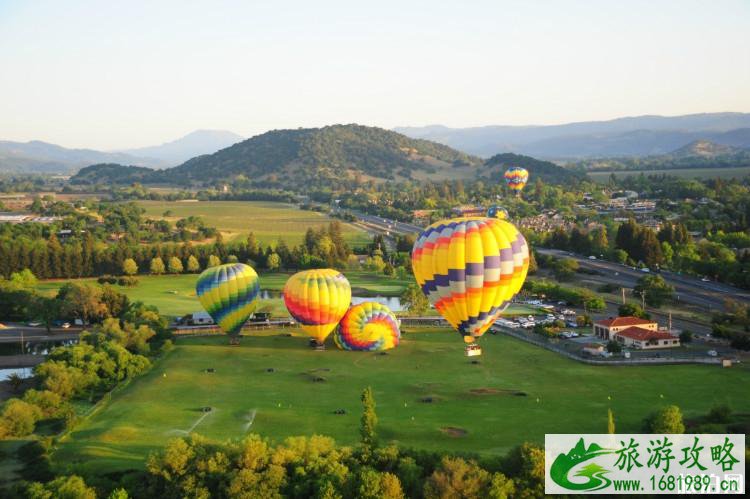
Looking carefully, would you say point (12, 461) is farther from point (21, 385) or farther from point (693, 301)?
point (693, 301)

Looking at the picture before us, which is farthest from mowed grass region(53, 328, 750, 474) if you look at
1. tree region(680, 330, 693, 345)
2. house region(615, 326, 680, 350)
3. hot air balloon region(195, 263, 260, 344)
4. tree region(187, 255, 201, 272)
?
tree region(187, 255, 201, 272)

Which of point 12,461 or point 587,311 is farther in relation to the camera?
point 587,311

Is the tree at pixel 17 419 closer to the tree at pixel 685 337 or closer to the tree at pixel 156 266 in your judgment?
the tree at pixel 685 337

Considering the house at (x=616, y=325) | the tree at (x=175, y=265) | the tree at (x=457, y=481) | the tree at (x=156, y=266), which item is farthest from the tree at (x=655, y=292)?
the tree at (x=156, y=266)

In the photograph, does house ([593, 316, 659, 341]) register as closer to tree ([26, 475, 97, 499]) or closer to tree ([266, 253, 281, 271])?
tree ([26, 475, 97, 499])

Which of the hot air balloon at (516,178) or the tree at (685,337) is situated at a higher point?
the hot air balloon at (516,178)

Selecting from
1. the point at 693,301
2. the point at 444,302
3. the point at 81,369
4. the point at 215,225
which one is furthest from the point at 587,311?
the point at 215,225
